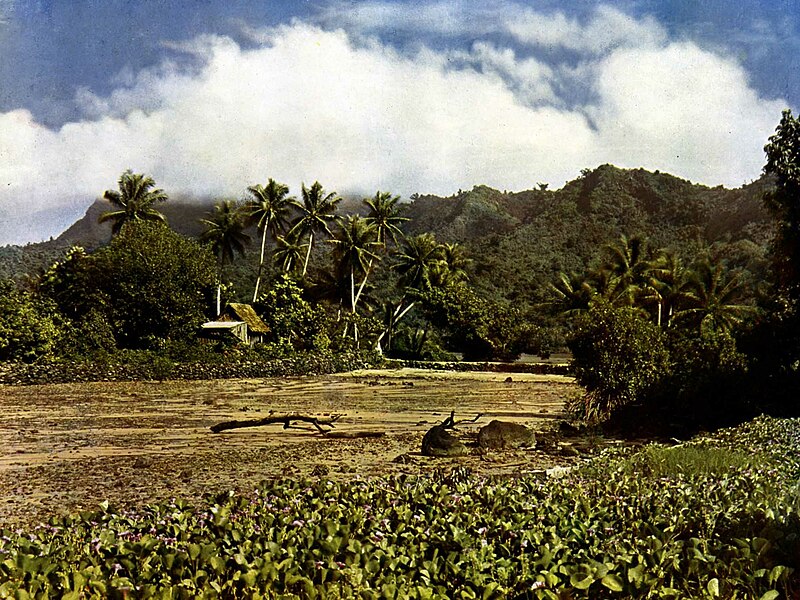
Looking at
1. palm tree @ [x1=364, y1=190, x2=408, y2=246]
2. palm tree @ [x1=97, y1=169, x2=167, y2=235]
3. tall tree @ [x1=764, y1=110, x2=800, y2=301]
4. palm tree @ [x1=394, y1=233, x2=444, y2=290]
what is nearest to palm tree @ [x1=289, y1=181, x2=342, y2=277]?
palm tree @ [x1=364, y1=190, x2=408, y2=246]

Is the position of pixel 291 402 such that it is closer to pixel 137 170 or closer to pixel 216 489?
pixel 216 489

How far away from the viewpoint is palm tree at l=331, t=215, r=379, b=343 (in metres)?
43.8

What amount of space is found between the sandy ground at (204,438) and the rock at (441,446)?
246 mm

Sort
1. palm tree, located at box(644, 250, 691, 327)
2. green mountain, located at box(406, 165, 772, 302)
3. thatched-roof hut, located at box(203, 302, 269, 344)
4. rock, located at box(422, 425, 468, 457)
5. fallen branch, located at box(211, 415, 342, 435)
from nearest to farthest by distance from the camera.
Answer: rock, located at box(422, 425, 468, 457), fallen branch, located at box(211, 415, 342, 435), thatched-roof hut, located at box(203, 302, 269, 344), palm tree, located at box(644, 250, 691, 327), green mountain, located at box(406, 165, 772, 302)

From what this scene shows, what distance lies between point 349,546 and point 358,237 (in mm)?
40563

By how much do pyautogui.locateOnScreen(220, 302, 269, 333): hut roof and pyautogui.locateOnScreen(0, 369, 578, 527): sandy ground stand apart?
10001mm

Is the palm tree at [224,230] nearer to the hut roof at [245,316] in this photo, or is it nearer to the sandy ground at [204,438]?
the hut roof at [245,316]

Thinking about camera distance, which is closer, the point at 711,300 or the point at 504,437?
the point at 504,437

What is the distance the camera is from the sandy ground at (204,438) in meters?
9.23

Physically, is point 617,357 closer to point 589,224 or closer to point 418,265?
point 418,265

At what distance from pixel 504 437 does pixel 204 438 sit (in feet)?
18.5

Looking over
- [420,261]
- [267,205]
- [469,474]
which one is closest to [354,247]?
[420,261]

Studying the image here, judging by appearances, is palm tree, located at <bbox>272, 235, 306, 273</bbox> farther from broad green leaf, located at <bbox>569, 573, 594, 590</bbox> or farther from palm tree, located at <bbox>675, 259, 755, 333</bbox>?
broad green leaf, located at <bbox>569, 573, 594, 590</bbox>

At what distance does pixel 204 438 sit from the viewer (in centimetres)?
1384
